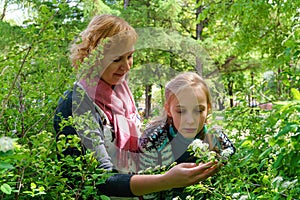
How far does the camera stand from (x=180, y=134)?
237 centimetres

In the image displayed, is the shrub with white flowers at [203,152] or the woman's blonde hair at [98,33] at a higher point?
the woman's blonde hair at [98,33]

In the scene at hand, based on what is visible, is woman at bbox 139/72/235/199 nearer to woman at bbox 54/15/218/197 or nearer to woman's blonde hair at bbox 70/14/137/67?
woman at bbox 54/15/218/197

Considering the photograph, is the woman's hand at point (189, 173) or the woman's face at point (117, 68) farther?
the woman's face at point (117, 68)

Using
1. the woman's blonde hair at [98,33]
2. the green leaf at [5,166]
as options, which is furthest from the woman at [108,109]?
the green leaf at [5,166]

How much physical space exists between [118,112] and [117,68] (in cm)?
25

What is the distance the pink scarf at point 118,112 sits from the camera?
2145 millimetres

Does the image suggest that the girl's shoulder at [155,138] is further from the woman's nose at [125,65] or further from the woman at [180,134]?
the woman's nose at [125,65]

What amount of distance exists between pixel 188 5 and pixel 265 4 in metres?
10.7

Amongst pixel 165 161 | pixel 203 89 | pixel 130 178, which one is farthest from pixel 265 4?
pixel 130 178

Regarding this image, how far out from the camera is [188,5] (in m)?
16.1

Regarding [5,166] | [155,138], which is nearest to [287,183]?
[5,166]

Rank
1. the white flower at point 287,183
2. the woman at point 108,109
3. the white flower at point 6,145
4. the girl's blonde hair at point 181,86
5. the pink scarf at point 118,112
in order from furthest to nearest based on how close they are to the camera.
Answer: the girl's blonde hair at point 181,86, the pink scarf at point 118,112, the woman at point 108,109, the white flower at point 287,183, the white flower at point 6,145

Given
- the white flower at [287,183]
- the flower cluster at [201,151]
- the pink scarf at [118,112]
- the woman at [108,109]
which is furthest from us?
the pink scarf at [118,112]

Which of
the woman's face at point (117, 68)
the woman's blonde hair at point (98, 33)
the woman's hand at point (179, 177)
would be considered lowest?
the woman's hand at point (179, 177)
